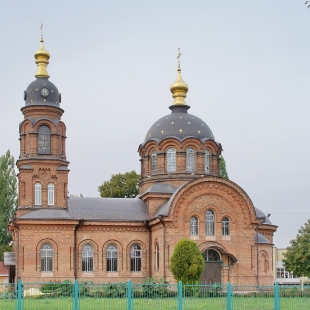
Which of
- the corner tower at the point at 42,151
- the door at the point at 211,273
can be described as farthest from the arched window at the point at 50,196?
the door at the point at 211,273

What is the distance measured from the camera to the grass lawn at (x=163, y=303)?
2105 cm

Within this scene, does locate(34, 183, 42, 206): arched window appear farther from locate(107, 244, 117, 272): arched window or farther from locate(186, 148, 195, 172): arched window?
locate(186, 148, 195, 172): arched window

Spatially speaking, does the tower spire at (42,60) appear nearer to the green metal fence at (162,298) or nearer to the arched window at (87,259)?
the arched window at (87,259)

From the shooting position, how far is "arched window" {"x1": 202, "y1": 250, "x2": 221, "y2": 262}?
34.8 meters

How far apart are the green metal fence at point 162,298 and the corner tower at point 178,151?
49.9 ft

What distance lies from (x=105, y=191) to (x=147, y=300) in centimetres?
2936

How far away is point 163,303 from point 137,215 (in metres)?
14.8

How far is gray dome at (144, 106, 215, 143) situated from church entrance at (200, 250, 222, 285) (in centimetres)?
727

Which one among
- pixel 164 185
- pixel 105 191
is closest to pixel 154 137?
pixel 164 185

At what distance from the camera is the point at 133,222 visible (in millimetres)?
36406

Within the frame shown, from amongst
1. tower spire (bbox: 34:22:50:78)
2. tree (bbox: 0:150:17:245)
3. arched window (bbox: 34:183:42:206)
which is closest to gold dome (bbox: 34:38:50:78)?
tower spire (bbox: 34:22:50:78)

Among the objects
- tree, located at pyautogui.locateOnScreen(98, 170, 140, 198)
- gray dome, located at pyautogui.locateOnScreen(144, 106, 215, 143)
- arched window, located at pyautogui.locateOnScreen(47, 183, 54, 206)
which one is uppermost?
gray dome, located at pyautogui.locateOnScreen(144, 106, 215, 143)

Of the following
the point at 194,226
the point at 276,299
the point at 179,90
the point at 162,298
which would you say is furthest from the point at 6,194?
the point at 276,299

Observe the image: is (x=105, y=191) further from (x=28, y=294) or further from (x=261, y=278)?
(x=28, y=294)
